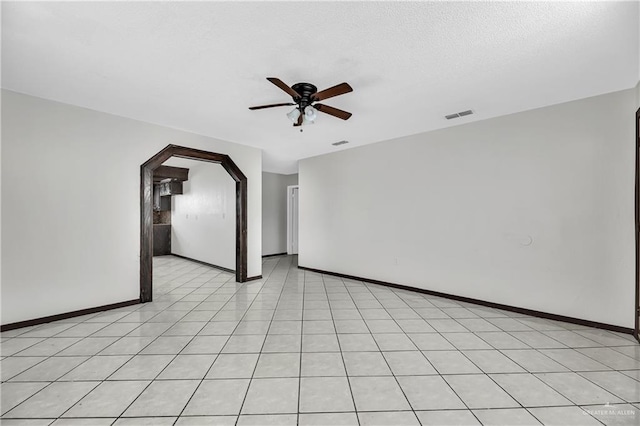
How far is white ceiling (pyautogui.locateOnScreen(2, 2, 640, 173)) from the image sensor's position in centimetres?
183

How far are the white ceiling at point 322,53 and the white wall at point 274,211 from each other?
15.6 feet

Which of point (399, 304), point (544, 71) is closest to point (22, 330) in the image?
point (399, 304)

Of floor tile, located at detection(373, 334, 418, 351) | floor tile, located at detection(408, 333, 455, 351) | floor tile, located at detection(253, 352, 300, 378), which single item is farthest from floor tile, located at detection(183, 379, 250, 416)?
floor tile, located at detection(408, 333, 455, 351)

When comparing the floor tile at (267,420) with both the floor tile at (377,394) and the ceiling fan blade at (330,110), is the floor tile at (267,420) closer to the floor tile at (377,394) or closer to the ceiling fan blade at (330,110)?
the floor tile at (377,394)

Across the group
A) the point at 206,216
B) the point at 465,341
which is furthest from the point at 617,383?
the point at 206,216

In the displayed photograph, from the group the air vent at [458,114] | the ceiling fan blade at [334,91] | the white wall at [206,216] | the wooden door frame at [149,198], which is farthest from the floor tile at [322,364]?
the white wall at [206,216]

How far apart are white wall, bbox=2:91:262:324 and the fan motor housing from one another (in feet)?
8.49

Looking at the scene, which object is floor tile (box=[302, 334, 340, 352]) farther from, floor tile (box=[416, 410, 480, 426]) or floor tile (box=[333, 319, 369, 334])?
floor tile (box=[416, 410, 480, 426])

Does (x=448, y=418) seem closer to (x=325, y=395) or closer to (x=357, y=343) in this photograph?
(x=325, y=395)

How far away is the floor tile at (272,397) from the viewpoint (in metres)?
1.76

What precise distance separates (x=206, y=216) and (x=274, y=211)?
Result: 7.29ft

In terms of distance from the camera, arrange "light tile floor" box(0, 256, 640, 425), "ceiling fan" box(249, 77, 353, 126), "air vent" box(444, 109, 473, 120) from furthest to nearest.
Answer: "air vent" box(444, 109, 473, 120) < "ceiling fan" box(249, 77, 353, 126) < "light tile floor" box(0, 256, 640, 425)

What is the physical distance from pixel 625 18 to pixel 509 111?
168 centimetres

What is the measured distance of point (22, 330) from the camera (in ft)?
9.64
